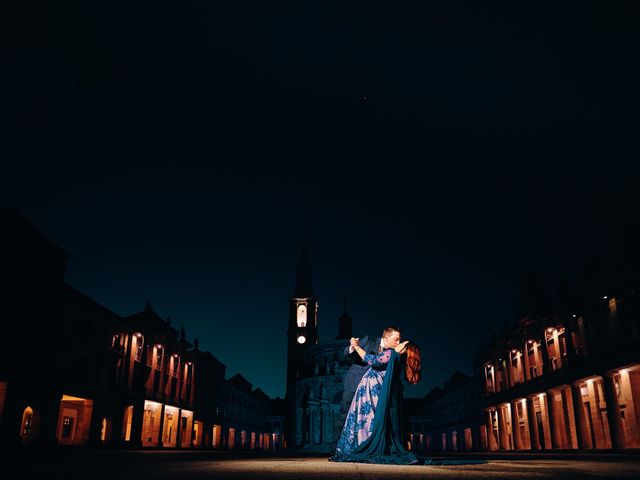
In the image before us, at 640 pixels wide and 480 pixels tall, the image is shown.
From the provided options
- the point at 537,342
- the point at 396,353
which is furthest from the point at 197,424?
the point at 396,353

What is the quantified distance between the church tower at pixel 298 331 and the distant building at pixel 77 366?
98.9 feet

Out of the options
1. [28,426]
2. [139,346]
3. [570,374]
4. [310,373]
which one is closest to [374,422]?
[28,426]

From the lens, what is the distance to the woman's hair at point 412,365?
1021cm

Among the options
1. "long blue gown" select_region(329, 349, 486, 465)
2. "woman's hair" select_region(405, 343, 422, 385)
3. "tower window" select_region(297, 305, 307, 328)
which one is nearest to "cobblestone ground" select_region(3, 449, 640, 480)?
"long blue gown" select_region(329, 349, 486, 465)

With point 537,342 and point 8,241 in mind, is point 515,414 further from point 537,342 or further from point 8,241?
point 8,241

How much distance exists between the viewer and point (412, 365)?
34.2 feet

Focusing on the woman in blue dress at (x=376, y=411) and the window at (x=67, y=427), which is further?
the window at (x=67, y=427)

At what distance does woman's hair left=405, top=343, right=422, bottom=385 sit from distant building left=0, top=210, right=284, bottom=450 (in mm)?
23091

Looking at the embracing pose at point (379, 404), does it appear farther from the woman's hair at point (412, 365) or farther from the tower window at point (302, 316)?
the tower window at point (302, 316)

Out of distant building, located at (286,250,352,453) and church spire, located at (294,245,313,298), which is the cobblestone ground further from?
church spire, located at (294,245,313,298)

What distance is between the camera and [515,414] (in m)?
46.5

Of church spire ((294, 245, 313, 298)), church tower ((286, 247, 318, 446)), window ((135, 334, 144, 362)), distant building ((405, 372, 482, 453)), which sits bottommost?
distant building ((405, 372, 482, 453))

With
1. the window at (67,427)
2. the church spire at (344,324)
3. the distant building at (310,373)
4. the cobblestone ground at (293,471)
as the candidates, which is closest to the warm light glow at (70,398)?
the window at (67,427)

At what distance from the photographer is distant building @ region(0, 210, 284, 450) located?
26.1 meters
